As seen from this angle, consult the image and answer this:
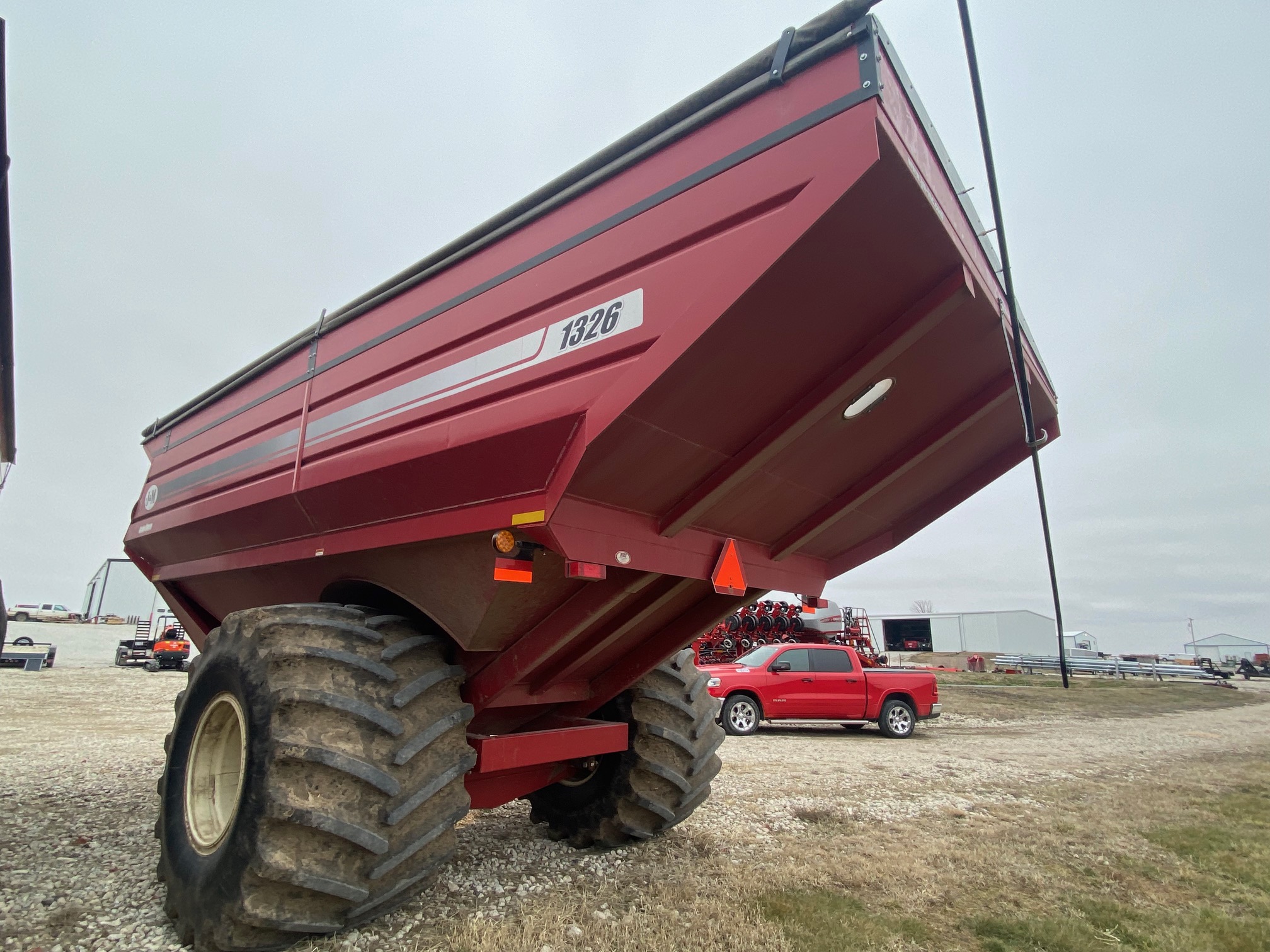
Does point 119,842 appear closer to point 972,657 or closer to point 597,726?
point 597,726

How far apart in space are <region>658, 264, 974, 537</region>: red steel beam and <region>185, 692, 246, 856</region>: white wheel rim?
2.07 metres

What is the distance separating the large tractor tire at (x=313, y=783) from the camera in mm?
2361

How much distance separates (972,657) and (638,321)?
31.6 m

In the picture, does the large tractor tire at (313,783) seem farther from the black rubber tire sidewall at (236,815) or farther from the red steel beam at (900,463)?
the red steel beam at (900,463)

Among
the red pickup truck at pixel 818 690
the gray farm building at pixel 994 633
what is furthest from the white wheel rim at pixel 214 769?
the gray farm building at pixel 994 633

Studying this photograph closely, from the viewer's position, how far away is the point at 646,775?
12.2 feet

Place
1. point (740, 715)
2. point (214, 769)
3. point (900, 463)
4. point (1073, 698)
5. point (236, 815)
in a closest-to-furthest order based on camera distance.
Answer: point (236, 815)
point (214, 769)
point (900, 463)
point (740, 715)
point (1073, 698)

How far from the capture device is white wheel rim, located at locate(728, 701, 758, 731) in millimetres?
10312

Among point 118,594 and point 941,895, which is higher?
point 118,594

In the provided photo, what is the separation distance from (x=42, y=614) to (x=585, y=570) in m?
61.0

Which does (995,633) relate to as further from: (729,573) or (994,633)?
(729,573)

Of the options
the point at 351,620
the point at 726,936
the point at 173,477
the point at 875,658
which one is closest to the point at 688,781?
the point at 726,936

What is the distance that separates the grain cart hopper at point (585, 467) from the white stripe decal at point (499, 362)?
0.5 inches

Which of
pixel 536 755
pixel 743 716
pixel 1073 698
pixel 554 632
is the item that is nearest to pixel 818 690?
pixel 743 716
